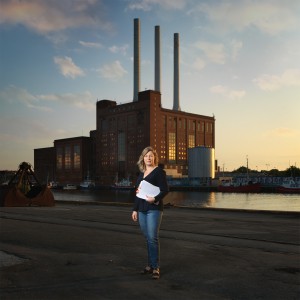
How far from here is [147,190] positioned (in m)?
6.78

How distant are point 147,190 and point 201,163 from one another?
181 meters

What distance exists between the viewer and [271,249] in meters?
8.98

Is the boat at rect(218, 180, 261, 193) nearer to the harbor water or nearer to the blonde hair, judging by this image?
the harbor water

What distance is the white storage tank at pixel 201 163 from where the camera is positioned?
18312 centimetres

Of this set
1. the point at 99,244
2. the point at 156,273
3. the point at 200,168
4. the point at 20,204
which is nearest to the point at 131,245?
the point at 99,244

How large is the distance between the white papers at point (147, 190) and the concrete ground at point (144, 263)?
49.1 inches

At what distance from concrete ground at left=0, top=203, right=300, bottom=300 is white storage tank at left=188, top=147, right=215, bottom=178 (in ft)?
563

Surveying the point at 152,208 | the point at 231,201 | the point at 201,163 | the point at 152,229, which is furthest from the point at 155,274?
the point at 201,163

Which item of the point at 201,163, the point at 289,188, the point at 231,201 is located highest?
the point at 201,163

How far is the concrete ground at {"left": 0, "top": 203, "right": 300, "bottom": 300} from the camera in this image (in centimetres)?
561

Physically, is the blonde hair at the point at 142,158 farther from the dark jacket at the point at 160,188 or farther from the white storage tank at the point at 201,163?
the white storage tank at the point at 201,163

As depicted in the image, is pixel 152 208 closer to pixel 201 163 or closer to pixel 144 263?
pixel 144 263

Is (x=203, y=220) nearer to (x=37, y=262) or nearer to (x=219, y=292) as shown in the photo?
(x=37, y=262)

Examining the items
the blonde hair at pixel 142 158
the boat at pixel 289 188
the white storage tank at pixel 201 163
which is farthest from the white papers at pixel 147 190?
the white storage tank at pixel 201 163
